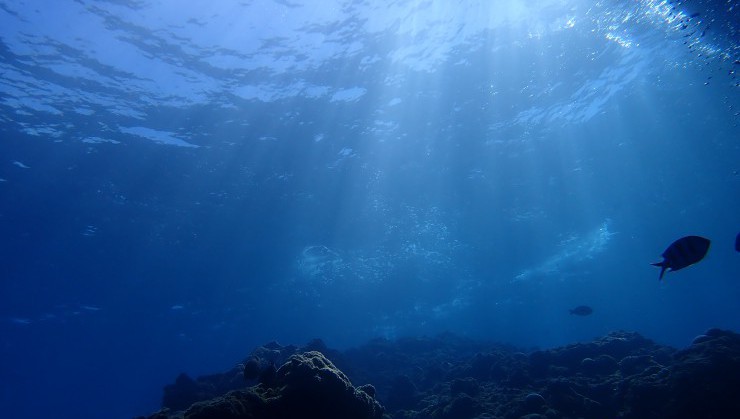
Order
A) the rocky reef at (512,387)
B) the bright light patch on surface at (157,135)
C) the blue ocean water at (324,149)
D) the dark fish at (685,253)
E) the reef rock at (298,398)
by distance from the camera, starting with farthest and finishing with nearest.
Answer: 1. the bright light patch on surface at (157,135)
2. the blue ocean water at (324,149)
3. the rocky reef at (512,387)
4. the reef rock at (298,398)
5. the dark fish at (685,253)

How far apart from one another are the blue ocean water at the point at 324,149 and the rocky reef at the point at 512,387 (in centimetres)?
1041

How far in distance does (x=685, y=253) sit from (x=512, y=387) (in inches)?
294

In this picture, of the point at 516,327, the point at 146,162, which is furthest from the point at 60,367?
the point at 516,327

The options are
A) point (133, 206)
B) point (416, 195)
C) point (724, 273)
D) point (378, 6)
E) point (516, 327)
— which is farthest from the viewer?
point (516, 327)

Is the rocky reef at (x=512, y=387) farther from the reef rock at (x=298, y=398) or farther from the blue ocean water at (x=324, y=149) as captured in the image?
the blue ocean water at (x=324, y=149)

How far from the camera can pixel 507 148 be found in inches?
870

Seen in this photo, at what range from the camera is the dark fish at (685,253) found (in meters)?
4.55

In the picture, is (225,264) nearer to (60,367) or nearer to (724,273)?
(60,367)

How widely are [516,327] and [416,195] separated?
6714cm

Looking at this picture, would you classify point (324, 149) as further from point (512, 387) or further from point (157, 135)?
point (512, 387)

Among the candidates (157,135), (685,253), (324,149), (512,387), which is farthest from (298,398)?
(324,149)

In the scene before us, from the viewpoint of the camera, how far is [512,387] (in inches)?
418

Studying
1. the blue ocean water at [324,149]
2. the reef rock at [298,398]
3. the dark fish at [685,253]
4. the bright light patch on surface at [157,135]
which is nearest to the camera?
the dark fish at [685,253]

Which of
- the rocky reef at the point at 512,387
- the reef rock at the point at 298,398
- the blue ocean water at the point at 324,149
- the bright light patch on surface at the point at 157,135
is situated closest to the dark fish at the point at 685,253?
the rocky reef at the point at 512,387
